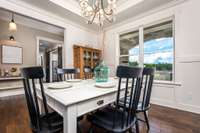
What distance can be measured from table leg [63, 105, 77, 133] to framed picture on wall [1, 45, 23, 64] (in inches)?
169

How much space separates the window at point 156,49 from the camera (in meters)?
2.77

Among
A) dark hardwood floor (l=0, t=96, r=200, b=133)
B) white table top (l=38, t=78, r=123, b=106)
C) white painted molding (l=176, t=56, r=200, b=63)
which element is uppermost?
white painted molding (l=176, t=56, r=200, b=63)

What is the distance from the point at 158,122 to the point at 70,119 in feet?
5.66

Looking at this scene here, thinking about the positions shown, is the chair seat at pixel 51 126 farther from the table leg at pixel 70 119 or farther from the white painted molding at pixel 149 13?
the white painted molding at pixel 149 13

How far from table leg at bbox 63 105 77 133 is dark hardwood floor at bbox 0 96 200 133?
978 millimetres

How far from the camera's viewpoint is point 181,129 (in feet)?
5.45

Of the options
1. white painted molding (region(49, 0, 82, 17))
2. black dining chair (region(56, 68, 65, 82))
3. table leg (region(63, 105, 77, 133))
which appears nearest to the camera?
table leg (region(63, 105, 77, 133))

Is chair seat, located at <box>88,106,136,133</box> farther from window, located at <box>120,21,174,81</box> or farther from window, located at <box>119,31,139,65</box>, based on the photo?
window, located at <box>119,31,139,65</box>

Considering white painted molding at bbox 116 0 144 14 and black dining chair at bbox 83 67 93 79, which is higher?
white painted molding at bbox 116 0 144 14

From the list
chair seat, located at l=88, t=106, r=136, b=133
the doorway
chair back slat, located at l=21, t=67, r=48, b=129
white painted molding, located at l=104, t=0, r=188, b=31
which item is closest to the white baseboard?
chair seat, located at l=88, t=106, r=136, b=133

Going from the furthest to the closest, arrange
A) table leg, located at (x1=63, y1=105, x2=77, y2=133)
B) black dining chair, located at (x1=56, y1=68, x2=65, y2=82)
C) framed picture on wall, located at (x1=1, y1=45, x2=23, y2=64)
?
framed picture on wall, located at (x1=1, y1=45, x2=23, y2=64)
black dining chair, located at (x1=56, y1=68, x2=65, y2=82)
table leg, located at (x1=63, y1=105, x2=77, y2=133)

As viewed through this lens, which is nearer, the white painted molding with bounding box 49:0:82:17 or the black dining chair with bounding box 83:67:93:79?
the black dining chair with bounding box 83:67:93:79

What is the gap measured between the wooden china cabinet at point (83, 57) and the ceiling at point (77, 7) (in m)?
0.99

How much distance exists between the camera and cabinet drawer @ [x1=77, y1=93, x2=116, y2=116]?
901 mm
